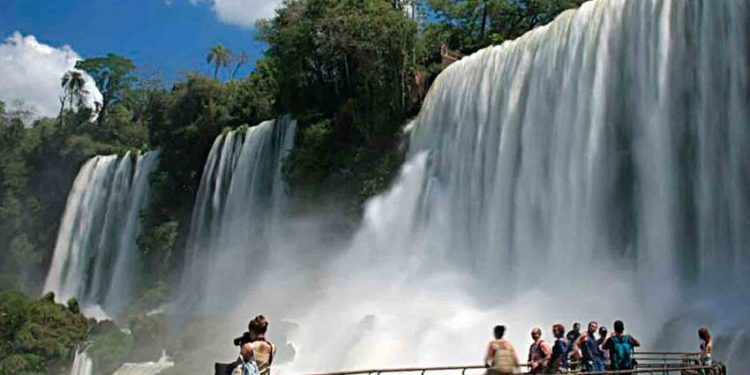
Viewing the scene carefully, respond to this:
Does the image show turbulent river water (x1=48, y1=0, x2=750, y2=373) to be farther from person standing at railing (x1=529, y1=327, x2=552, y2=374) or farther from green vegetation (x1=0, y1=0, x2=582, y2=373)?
person standing at railing (x1=529, y1=327, x2=552, y2=374)

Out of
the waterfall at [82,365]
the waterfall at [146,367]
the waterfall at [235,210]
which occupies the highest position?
the waterfall at [235,210]

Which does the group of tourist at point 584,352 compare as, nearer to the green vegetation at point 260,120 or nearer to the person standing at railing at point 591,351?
the person standing at railing at point 591,351

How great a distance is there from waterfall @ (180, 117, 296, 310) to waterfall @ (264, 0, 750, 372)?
881 cm

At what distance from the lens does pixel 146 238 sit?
4400cm

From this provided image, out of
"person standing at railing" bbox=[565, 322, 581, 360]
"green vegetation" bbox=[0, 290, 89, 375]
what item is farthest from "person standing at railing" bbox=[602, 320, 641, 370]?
"green vegetation" bbox=[0, 290, 89, 375]

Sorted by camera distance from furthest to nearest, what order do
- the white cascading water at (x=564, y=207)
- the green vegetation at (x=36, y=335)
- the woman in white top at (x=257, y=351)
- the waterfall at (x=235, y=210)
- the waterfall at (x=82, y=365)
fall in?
the waterfall at (x=235, y=210)
the waterfall at (x=82, y=365)
the green vegetation at (x=36, y=335)
the white cascading water at (x=564, y=207)
the woman in white top at (x=257, y=351)

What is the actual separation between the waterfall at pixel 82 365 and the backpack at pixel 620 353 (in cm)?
2687

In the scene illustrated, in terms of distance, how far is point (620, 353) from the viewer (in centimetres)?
1002

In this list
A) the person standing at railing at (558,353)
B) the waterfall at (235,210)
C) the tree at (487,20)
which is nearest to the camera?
the person standing at railing at (558,353)

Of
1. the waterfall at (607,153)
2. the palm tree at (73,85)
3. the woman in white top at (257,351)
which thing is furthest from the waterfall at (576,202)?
the palm tree at (73,85)

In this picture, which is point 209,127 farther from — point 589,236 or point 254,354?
point 254,354

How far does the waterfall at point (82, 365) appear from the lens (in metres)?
32.6

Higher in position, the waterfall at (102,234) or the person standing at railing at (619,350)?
the waterfall at (102,234)

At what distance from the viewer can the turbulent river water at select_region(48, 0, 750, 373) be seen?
1878 cm
